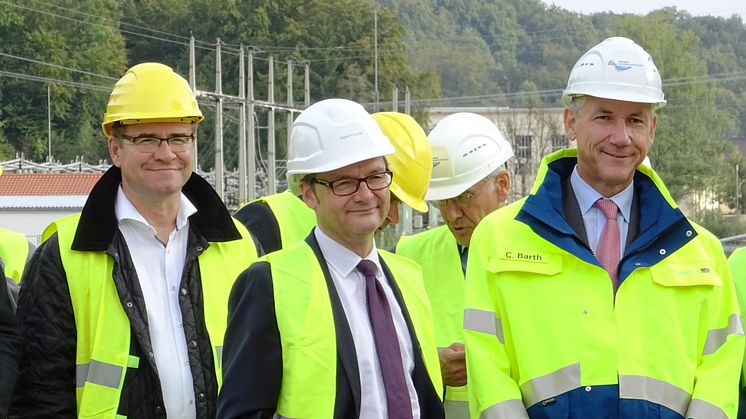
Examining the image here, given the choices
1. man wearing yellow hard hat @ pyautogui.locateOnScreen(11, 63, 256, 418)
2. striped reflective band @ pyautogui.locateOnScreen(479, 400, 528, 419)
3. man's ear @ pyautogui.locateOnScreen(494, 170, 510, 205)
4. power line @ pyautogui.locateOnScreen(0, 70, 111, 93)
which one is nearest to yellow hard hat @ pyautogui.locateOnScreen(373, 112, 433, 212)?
man's ear @ pyautogui.locateOnScreen(494, 170, 510, 205)

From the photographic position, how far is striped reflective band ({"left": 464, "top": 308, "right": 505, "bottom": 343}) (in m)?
4.11

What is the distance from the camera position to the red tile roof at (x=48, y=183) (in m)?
41.2

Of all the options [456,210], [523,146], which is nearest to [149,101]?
[456,210]

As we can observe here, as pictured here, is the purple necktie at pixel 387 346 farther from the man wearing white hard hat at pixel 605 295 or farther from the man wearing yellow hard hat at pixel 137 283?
the man wearing yellow hard hat at pixel 137 283

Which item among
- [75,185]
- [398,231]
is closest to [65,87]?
[75,185]

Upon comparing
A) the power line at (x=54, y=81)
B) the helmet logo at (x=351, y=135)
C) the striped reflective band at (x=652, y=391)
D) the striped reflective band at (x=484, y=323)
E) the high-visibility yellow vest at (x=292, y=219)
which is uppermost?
the power line at (x=54, y=81)

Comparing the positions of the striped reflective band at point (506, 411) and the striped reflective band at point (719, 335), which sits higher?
the striped reflective band at point (719, 335)

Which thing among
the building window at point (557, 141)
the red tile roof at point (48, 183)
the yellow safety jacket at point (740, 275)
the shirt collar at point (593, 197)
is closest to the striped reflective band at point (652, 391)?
the shirt collar at point (593, 197)

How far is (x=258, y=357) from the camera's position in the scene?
3.65m

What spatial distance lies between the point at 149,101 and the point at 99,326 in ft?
3.00

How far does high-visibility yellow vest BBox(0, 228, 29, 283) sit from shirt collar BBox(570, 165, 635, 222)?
9.56ft

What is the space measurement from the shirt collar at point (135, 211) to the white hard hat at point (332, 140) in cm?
88

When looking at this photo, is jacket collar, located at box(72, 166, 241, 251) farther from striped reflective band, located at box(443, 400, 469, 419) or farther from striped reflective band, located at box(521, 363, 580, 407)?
striped reflective band, located at box(521, 363, 580, 407)

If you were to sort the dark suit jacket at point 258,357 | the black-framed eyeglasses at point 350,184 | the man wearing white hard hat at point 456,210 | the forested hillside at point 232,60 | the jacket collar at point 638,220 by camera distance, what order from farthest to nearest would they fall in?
the forested hillside at point 232,60
the man wearing white hard hat at point 456,210
the jacket collar at point 638,220
the black-framed eyeglasses at point 350,184
the dark suit jacket at point 258,357
